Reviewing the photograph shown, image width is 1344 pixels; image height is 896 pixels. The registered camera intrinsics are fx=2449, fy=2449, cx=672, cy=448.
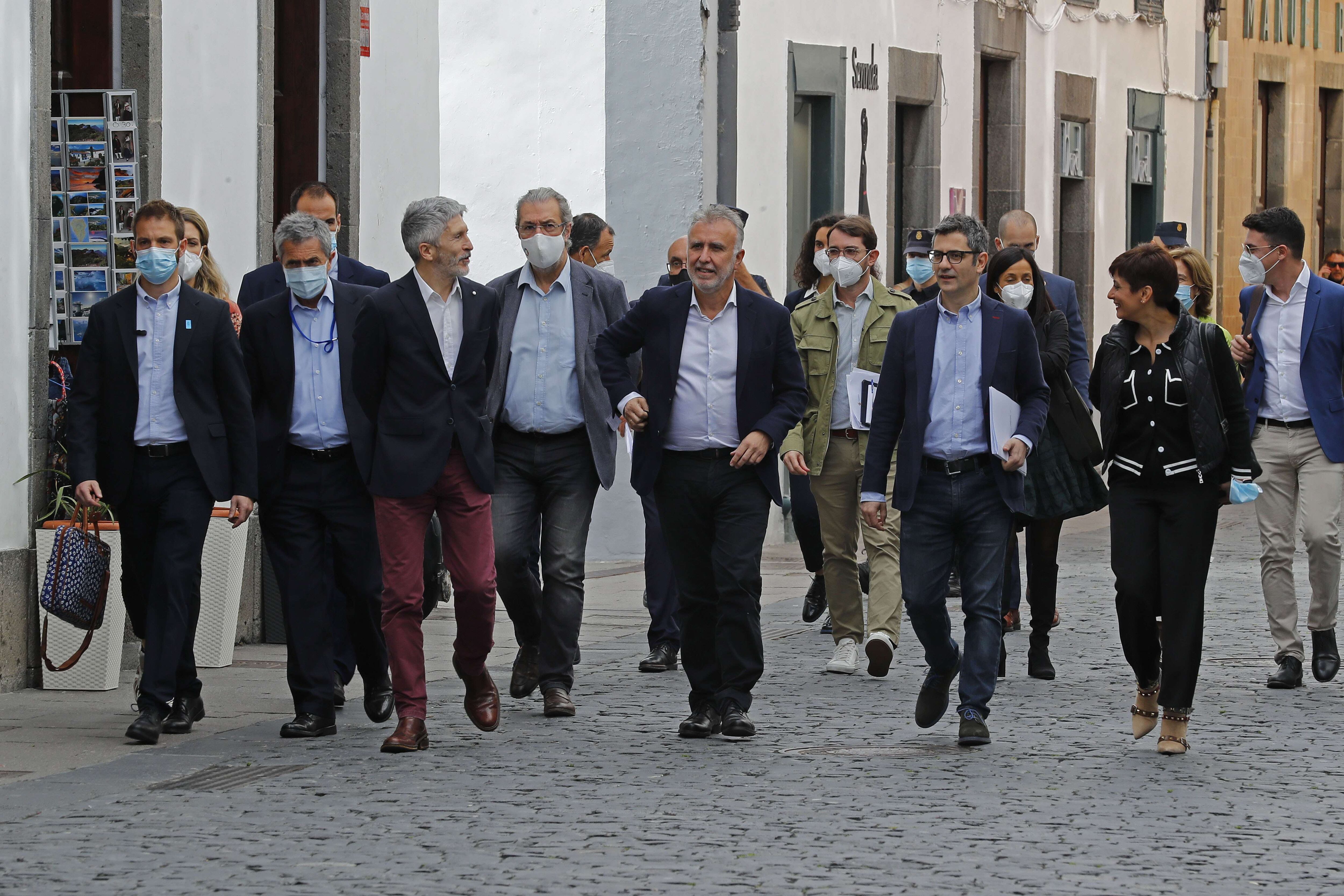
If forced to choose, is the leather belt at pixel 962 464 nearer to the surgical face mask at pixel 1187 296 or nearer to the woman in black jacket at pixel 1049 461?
the woman in black jacket at pixel 1049 461

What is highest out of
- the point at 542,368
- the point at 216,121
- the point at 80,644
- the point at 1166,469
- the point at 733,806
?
the point at 216,121

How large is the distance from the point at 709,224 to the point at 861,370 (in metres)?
1.80

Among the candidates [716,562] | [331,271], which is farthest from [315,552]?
[331,271]

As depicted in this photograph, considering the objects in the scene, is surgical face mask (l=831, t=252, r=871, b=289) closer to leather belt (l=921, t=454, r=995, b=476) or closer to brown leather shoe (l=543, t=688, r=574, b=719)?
leather belt (l=921, t=454, r=995, b=476)

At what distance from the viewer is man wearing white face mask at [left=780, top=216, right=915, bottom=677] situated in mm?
10594

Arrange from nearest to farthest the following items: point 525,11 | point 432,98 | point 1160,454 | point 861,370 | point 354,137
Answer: point 1160,454 < point 861,370 < point 354,137 < point 432,98 < point 525,11

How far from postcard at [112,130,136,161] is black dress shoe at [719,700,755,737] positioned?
434 centimetres

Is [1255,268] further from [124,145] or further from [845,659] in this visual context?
[124,145]

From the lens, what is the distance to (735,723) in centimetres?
859

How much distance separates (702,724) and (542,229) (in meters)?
2.03

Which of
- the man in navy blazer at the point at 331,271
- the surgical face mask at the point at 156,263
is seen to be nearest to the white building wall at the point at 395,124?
the man in navy blazer at the point at 331,271

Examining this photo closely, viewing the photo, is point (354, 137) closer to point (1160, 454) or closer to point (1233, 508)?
point (1160, 454)

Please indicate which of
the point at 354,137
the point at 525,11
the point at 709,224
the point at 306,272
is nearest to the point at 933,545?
the point at 709,224

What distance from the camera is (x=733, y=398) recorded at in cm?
872
